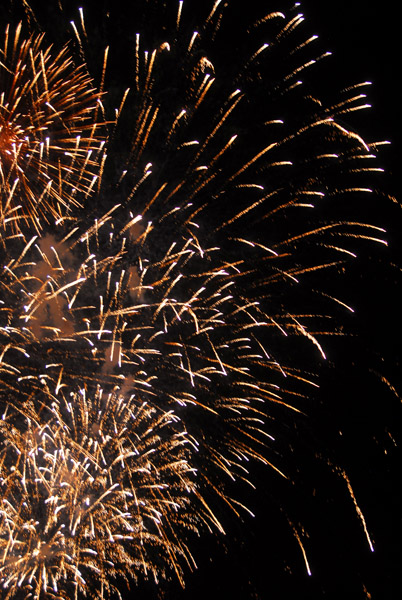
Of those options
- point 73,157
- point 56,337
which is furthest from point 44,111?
point 56,337

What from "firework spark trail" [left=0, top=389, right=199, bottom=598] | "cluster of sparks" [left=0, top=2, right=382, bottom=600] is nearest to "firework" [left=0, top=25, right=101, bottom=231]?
"cluster of sparks" [left=0, top=2, right=382, bottom=600]

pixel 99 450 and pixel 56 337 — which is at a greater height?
pixel 56 337

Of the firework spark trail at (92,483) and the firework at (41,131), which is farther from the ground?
A: the firework at (41,131)

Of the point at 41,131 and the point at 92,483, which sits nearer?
the point at 41,131

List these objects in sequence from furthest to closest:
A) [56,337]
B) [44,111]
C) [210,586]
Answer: [210,586] < [56,337] < [44,111]

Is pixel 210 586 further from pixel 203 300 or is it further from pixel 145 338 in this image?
pixel 203 300

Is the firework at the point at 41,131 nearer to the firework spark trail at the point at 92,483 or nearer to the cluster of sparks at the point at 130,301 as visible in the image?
the cluster of sparks at the point at 130,301

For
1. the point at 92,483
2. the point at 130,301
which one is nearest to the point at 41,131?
the point at 130,301

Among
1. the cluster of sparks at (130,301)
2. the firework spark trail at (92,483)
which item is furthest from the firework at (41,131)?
the firework spark trail at (92,483)

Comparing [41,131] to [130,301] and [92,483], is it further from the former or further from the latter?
[92,483]

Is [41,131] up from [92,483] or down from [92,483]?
up

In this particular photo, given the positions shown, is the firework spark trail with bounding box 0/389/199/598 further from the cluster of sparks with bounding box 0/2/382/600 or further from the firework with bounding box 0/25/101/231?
the firework with bounding box 0/25/101/231
